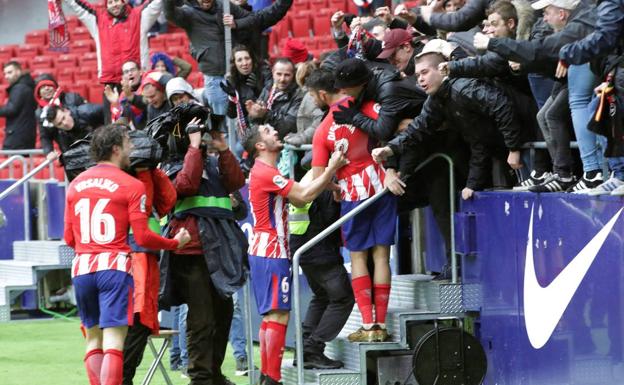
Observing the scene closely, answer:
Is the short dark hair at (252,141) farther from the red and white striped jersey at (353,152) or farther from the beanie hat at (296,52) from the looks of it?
the beanie hat at (296,52)

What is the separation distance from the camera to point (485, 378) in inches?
388

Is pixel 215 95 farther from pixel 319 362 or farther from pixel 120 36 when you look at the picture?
pixel 319 362

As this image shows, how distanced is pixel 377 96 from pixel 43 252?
676 centimetres

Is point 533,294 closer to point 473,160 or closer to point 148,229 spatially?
point 473,160

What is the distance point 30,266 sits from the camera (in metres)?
15.5

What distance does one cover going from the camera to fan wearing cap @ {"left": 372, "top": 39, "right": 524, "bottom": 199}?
30.5ft

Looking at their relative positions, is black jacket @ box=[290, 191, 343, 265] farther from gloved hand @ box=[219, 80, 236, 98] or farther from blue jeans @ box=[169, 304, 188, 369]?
gloved hand @ box=[219, 80, 236, 98]

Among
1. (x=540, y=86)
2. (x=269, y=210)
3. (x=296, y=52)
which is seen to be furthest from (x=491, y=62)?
(x=296, y=52)

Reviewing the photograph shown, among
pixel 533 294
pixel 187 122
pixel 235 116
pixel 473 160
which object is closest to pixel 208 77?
pixel 235 116

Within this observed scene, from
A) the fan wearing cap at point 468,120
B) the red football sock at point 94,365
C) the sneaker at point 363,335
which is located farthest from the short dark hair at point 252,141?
the red football sock at point 94,365

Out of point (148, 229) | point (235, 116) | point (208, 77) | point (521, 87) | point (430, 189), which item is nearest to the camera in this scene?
point (148, 229)

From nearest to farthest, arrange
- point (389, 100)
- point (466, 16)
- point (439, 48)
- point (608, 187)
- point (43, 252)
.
Result: point (608, 187), point (439, 48), point (389, 100), point (466, 16), point (43, 252)

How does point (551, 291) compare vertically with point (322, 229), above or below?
below

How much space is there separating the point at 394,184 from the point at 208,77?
4.35m
